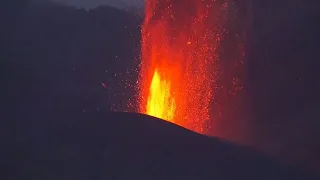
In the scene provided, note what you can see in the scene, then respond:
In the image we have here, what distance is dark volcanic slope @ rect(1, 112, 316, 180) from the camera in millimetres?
16609

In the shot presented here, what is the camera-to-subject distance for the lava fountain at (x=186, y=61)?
24047 millimetres

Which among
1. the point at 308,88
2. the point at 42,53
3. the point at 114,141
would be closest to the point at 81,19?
the point at 42,53

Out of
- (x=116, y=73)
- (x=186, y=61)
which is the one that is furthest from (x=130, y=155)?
(x=116, y=73)

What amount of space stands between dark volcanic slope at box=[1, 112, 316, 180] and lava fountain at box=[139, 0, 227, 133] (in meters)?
4.20

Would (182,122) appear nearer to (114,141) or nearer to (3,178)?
(114,141)

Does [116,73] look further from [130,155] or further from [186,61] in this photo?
[130,155]

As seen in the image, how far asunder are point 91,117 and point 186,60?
540 cm

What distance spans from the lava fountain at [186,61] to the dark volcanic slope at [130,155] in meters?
4.20

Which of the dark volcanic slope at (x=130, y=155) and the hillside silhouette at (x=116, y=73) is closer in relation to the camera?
the dark volcanic slope at (x=130, y=155)

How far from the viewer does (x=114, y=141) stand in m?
18.4

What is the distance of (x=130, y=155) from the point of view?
17.5 metres

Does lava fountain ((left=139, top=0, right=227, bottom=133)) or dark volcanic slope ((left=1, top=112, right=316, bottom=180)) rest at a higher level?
lava fountain ((left=139, top=0, right=227, bottom=133))

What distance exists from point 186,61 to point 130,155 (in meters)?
7.79

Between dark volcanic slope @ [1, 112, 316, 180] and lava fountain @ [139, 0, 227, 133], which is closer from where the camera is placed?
dark volcanic slope @ [1, 112, 316, 180]
